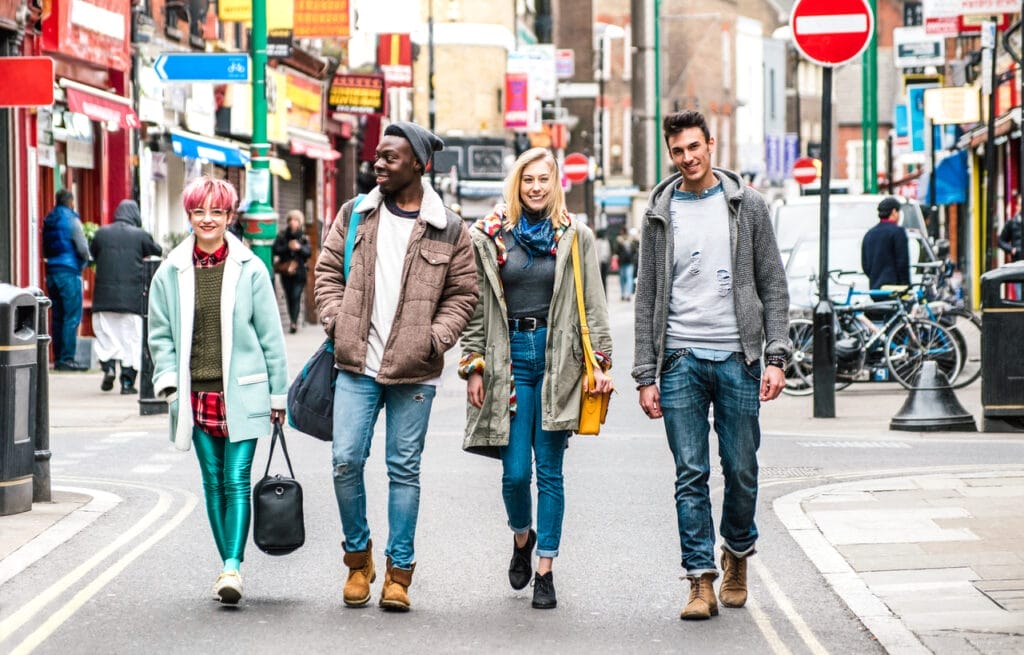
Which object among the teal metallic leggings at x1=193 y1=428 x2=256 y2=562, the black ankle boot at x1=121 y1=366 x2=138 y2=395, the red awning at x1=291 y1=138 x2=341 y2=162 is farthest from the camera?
the red awning at x1=291 y1=138 x2=341 y2=162

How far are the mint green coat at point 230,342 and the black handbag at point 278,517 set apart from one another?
0.70 ft

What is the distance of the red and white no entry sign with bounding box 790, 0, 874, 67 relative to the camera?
15.1 m

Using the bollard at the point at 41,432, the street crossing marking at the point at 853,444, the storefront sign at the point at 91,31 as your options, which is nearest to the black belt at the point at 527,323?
the bollard at the point at 41,432

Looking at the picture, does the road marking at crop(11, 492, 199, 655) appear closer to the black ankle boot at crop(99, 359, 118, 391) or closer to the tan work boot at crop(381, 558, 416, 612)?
the tan work boot at crop(381, 558, 416, 612)

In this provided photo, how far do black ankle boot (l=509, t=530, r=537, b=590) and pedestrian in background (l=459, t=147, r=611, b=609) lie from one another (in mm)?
201

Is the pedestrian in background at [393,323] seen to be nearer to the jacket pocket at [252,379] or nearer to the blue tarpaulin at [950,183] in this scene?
the jacket pocket at [252,379]

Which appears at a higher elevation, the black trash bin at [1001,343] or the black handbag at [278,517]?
the black trash bin at [1001,343]

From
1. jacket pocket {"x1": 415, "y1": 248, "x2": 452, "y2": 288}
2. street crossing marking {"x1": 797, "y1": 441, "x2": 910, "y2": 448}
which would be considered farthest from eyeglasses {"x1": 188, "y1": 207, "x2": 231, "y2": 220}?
street crossing marking {"x1": 797, "y1": 441, "x2": 910, "y2": 448}

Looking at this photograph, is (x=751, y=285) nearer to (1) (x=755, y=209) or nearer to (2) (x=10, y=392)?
(1) (x=755, y=209)

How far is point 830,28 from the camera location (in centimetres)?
1523

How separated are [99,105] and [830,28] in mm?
10171

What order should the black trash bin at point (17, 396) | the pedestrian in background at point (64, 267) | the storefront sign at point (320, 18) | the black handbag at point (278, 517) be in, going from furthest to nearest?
the storefront sign at point (320, 18)
the pedestrian in background at point (64, 267)
the black trash bin at point (17, 396)
the black handbag at point (278, 517)

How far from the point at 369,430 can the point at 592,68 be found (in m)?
86.0

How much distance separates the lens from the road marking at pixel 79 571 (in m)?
7.31
